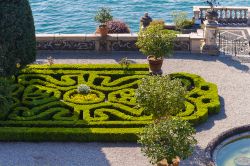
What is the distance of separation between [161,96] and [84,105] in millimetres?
4844

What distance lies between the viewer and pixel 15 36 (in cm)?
2466

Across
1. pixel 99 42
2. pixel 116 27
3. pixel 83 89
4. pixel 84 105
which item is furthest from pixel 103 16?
pixel 84 105

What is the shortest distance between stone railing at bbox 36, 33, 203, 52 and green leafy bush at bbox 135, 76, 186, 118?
404 inches

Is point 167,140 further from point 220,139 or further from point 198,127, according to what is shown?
point 198,127

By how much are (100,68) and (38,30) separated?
2623 centimetres

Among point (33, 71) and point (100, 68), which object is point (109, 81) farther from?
point (33, 71)

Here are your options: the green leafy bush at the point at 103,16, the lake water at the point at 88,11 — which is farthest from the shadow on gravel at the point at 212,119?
the lake water at the point at 88,11

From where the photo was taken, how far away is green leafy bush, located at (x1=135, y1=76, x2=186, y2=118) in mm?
20000

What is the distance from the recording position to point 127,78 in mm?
26422

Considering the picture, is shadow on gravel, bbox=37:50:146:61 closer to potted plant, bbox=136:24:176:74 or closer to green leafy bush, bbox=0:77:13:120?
potted plant, bbox=136:24:176:74

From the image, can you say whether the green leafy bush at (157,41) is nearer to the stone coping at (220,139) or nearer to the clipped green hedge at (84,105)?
the clipped green hedge at (84,105)

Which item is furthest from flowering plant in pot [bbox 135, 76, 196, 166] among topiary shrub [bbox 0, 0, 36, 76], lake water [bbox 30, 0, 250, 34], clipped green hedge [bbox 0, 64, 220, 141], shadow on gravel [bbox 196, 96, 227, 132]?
lake water [bbox 30, 0, 250, 34]

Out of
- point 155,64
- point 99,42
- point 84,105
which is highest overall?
point 99,42

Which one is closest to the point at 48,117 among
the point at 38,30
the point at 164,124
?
the point at 164,124
